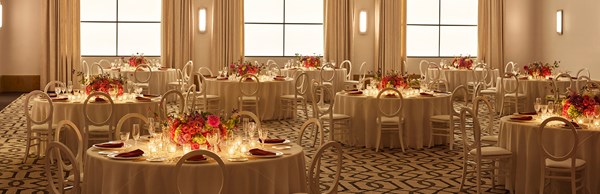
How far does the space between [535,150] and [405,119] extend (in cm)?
332

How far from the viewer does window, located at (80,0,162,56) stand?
18906 millimetres

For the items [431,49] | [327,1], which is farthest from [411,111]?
[431,49]

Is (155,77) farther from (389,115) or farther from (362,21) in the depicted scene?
(389,115)

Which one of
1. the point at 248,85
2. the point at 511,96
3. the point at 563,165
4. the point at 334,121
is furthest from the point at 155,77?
the point at 563,165

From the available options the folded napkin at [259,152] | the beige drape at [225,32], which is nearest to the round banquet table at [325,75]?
the beige drape at [225,32]

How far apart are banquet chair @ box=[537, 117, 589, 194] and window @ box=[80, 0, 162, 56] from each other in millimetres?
13435

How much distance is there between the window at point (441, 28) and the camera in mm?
20016

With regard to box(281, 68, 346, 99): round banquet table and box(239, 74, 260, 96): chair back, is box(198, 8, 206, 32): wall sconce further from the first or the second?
box(239, 74, 260, 96): chair back

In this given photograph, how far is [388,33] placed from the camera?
1905 centimetres

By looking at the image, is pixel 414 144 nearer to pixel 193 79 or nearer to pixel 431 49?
pixel 193 79

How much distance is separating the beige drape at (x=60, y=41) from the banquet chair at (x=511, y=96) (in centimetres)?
957

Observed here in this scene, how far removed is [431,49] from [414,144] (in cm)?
1011

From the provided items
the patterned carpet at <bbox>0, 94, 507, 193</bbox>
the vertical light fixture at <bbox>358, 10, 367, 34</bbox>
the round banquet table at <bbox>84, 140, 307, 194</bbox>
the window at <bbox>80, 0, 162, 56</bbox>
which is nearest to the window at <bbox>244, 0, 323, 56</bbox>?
the vertical light fixture at <bbox>358, 10, 367, 34</bbox>

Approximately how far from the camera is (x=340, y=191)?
750 centimetres
